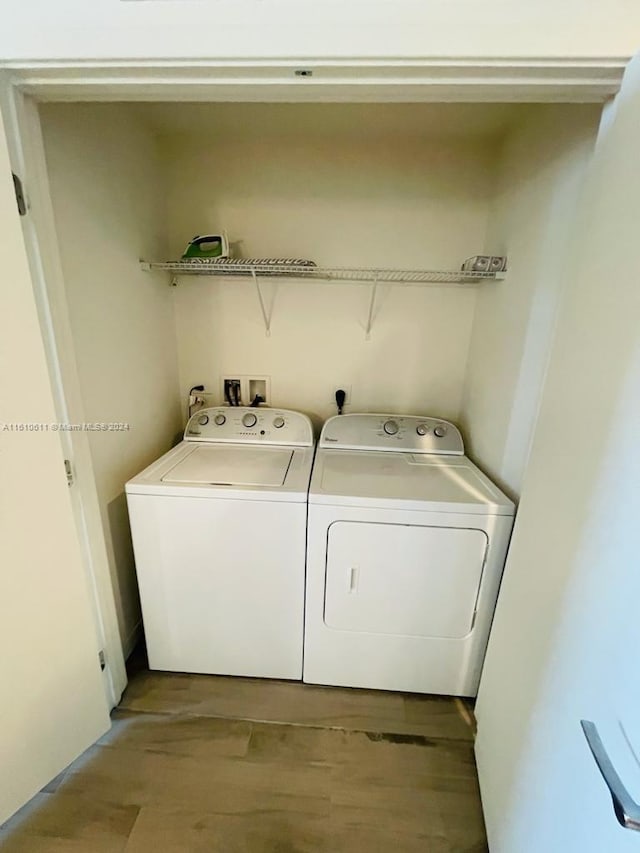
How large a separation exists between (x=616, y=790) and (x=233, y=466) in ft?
4.84

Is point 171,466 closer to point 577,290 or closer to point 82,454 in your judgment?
point 82,454

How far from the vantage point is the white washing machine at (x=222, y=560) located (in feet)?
5.01

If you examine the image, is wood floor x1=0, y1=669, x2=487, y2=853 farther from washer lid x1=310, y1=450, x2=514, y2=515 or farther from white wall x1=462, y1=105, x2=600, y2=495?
white wall x1=462, y1=105, x2=600, y2=495

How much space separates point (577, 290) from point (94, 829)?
6.96ft

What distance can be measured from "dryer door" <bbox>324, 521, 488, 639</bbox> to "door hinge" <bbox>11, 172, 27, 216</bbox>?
1.35 metres

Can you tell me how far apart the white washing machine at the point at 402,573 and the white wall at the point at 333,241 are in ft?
2.11

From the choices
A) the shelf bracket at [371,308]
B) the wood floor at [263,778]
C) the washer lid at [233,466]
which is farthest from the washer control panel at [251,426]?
the wood floor at [263,778]

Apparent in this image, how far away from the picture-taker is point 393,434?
2.05m

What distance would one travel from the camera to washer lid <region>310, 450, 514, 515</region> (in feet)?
4.86

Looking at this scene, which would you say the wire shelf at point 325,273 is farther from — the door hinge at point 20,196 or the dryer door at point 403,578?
the dryer door at point 403,578

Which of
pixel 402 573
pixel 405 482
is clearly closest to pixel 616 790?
pixel 402 573

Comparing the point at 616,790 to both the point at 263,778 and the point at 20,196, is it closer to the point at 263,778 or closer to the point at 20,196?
the point at 263,778

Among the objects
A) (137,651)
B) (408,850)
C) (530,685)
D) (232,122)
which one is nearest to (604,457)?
(530,685)

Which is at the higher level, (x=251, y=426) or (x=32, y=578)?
(x=251, y=426)
